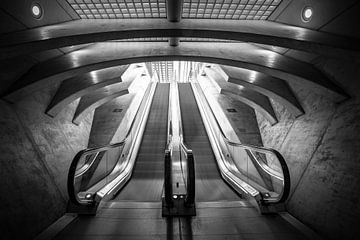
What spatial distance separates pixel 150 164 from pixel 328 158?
4.73 m

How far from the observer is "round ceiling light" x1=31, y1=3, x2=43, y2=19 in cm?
318

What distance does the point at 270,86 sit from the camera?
17.8 feet

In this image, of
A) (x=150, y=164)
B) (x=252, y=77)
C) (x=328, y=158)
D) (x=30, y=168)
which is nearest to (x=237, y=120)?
(x=252, y=77)

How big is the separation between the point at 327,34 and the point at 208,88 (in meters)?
8.35

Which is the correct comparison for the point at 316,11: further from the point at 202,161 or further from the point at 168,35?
the point at 202,161

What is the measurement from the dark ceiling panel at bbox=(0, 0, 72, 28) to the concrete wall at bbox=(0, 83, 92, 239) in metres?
1.64

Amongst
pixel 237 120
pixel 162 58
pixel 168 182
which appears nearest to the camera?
pixel 168 182

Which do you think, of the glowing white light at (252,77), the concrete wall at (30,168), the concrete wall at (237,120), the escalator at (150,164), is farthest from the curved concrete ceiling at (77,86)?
the concrete wall at (237,120)

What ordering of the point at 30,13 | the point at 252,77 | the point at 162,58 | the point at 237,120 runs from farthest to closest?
the point at 237,120
the point at 252,77
the point at 162,58
the point at 30,13

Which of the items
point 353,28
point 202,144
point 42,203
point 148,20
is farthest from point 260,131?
point 42,203

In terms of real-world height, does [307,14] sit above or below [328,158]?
above

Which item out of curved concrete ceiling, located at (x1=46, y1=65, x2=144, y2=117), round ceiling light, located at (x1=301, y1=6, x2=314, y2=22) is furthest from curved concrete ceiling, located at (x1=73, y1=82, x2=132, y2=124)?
round ceiling light, located at (x1=301, y1=6, x2=314, y2=22)

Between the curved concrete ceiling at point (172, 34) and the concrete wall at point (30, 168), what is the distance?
1554 mm

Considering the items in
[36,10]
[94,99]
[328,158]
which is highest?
[94,99]
